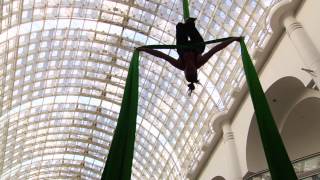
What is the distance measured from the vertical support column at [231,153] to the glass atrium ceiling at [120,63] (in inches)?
235

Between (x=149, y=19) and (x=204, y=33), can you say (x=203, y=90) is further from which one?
(x=149, y=19)

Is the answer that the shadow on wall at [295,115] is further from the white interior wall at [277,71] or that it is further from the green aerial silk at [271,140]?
the green aerial silk at [271,140]

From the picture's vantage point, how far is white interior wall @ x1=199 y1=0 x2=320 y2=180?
1839cm

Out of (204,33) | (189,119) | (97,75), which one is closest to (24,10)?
(97,75)

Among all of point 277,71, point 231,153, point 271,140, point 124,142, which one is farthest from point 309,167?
point 124,142

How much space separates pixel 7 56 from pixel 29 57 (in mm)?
3318

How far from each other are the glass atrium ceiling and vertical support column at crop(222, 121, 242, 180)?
19.6 ft

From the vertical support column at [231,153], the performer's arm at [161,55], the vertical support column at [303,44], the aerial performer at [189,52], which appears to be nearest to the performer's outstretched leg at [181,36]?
the aerial performer at [189,52]

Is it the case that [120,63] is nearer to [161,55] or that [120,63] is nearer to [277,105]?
[277,105]

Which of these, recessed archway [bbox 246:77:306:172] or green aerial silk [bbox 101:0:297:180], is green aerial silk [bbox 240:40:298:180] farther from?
recessed archway [bbox 246:77:306:172]

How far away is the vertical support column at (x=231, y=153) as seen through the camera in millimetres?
24250

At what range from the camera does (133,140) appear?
209 inches

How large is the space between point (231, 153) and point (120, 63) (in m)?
21.8

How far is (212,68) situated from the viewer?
3509cm
